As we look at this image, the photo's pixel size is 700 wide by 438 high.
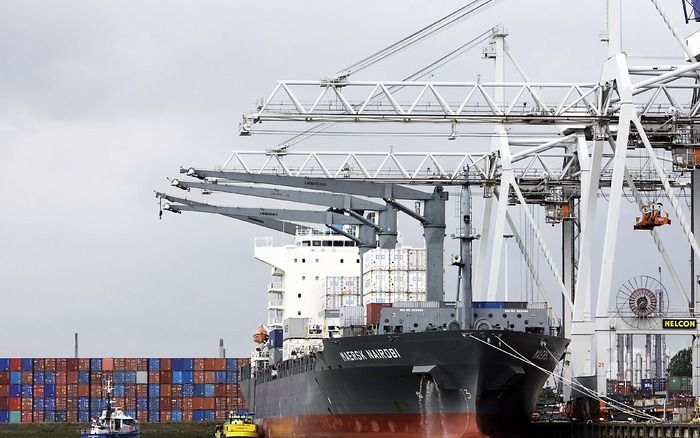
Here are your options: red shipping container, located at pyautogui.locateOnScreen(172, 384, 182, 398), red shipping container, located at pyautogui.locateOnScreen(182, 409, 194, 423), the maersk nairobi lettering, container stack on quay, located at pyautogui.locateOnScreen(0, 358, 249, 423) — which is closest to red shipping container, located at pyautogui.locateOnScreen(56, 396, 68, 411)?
container stack on quay, located at pyautogui.locateOnScreen(0, 358, 249, 423)

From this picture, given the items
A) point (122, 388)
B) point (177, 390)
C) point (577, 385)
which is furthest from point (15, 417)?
point (577, 385)

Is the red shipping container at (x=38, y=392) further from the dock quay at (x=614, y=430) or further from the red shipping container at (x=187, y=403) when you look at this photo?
the dock quay at (x=614, y=430)

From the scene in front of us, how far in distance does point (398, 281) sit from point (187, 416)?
32597mm

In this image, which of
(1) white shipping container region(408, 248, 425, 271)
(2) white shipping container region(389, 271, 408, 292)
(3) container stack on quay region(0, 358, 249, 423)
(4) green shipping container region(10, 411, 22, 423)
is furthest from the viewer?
(4) green shipping container region(10, 411, 22, 423)

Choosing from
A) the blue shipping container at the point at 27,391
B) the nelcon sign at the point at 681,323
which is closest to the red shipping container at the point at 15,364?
the blue shipping container at the point at 27,391

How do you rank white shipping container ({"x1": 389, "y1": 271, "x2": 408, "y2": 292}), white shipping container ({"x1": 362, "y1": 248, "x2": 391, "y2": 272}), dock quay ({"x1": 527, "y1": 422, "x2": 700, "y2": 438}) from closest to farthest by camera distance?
dock quay ({"x1": 527, "y1": 422, "x2": 700, "y2": 438}) → white shipping container ({"x1": 362, "y1": 248, "x2": 391, "y2": 272}) → white shipping container ({"x1": 389, "y1": 271, "x2": 408, "y2": 292})

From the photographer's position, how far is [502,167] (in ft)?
179

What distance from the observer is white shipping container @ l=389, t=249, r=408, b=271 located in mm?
64312

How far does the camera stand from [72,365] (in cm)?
9619

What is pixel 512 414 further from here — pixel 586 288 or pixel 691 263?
pixel 691 263

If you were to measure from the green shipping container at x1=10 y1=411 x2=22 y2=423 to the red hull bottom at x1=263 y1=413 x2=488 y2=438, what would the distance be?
45.5 m

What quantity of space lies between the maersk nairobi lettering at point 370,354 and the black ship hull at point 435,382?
0.03 m

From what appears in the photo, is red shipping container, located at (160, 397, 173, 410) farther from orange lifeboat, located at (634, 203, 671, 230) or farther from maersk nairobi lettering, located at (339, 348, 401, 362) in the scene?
orange lifeboat, located at (634, 203, 671, 230)

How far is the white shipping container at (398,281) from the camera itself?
6412cm
